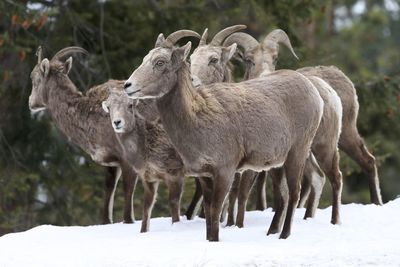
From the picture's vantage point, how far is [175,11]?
708 inches

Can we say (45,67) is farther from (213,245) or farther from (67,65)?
(213,245)

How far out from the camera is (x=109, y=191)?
12.6m

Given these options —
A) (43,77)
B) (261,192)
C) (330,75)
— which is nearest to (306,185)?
(261,192)

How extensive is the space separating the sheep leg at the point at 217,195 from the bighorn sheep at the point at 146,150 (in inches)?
61.3

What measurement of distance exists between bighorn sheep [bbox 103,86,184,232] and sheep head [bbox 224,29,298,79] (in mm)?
1458

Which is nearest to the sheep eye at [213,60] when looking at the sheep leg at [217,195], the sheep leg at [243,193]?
the sheep leg at [243,193]

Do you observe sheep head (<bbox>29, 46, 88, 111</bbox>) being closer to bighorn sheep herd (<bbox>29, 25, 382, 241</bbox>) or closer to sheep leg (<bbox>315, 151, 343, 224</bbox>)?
bighorn sheep herd (<bbox>29, 25, 382, 241</bbox>)

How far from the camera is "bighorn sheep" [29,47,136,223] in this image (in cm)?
1219

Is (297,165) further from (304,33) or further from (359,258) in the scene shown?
(304,33)

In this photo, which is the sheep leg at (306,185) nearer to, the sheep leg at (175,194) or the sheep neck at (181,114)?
the sheep leg at (175,194)

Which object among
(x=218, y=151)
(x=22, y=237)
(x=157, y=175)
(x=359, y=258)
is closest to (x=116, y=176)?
(x=157, y=175)

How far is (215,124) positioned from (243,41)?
9.93 feet

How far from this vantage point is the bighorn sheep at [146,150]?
11.3 metres

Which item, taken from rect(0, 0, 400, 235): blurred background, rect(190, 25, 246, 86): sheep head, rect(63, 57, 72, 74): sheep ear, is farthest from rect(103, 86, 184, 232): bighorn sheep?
rect(0, 0, 400, 235): blurred background
